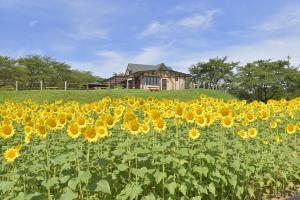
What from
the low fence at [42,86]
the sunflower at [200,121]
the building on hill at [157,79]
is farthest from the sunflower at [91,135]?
the building on hill at [157,79]

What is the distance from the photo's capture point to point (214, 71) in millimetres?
59500

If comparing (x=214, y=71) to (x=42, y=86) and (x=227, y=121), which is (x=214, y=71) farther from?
(x=227, y=121)

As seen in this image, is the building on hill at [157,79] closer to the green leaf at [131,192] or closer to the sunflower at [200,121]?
the sunflower at [200,121]

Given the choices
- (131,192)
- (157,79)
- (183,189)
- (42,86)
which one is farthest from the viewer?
(157,79)

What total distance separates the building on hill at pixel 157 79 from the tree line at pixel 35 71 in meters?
15.1

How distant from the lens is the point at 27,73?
58.2m

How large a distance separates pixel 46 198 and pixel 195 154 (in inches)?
76.7

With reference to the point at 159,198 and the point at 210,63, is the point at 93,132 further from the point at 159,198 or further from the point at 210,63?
the point at 210,63

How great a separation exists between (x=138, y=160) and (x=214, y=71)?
56.6 meters

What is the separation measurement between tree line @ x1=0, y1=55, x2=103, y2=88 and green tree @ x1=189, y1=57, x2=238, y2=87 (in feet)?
72.9

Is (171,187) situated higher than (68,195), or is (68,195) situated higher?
(68,195)

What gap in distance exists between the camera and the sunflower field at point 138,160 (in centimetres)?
398

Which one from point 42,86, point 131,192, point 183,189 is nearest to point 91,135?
point 131,192

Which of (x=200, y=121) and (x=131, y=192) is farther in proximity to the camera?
(x=200, y=121)
